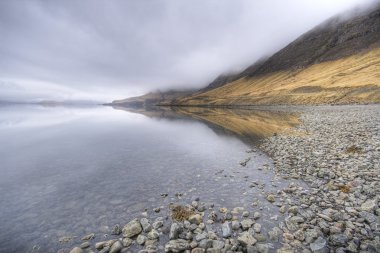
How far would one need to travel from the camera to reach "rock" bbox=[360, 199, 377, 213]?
8.53 m

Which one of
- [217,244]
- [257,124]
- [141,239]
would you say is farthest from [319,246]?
[257,124]

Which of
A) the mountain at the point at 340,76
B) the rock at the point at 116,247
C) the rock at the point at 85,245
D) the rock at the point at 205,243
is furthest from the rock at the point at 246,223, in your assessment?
the mountain at the point at 340,76

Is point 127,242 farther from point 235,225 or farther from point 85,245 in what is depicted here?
point 235,225

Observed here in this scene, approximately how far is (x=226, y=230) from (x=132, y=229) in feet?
11.6

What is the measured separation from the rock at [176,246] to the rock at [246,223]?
7.53 feet

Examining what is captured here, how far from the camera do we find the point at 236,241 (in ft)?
25.1

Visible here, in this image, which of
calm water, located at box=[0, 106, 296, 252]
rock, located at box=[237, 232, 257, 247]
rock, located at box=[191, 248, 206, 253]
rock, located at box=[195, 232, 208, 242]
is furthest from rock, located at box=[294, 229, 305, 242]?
rock, located at box=[191, 248, 206, 253]

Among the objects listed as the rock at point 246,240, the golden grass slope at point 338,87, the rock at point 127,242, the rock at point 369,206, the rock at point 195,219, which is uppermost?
the rock at point 127,242

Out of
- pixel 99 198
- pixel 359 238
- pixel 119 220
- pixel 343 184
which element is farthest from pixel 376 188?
pixel 99 198

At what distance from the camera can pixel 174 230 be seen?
8289mm

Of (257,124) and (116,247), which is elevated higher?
(116,247)

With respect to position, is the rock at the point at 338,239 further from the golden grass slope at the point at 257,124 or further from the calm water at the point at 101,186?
the golden grass slope at the point at 257,124

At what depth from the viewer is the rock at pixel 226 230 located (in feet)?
26.6

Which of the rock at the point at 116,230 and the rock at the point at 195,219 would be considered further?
the rock at the point at 195,219
